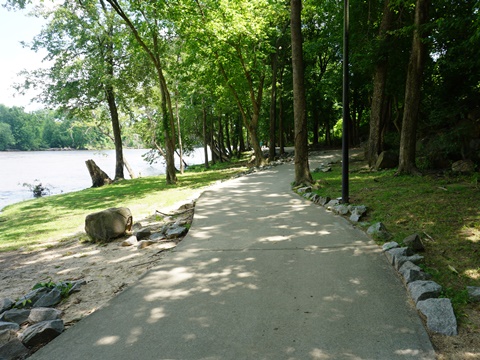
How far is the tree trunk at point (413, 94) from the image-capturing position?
9875mm

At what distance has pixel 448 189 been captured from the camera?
26.8 feet

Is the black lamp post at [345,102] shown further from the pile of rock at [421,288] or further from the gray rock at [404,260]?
the gray rock at [404,260]

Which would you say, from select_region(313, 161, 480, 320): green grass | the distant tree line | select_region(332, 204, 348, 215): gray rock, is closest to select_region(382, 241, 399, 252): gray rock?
select_region(313, 161, 480, 320): green grass

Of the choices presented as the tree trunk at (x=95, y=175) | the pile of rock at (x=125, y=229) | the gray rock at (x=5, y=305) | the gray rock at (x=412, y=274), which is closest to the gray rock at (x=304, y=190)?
the pile of rock at (x=125, y=229)

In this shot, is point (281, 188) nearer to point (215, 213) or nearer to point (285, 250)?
point (215, 213)

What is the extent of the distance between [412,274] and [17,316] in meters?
4.60

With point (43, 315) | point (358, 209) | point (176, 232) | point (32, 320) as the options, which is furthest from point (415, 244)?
point (32, 320)

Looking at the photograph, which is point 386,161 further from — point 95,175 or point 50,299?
point 95,175

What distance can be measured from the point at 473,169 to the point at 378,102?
4.34 meters

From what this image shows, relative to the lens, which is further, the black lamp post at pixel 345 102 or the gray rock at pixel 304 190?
the gray rock at pixel 304 190

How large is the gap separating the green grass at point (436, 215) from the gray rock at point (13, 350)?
13.7 ft

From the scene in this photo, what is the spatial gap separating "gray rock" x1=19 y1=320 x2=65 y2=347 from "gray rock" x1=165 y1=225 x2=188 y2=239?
3360mm

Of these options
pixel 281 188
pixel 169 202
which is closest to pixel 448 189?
pixel 281 188

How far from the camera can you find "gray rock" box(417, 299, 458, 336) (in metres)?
3.05
